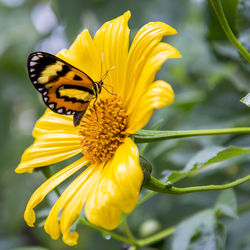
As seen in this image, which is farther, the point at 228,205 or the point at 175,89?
the point at 175,89

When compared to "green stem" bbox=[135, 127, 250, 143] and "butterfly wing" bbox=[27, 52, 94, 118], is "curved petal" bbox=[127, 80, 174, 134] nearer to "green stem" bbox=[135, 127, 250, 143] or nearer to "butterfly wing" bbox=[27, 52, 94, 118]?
"green stem" bbox=[135, 127, 250, 143]

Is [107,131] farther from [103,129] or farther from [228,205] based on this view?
[228,205]

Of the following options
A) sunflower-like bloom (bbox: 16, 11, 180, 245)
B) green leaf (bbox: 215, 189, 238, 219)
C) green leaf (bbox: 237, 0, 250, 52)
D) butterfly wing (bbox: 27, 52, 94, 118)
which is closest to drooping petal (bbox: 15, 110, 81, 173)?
sunflower-like bloom (bbox: 16, 11, 180, 245)

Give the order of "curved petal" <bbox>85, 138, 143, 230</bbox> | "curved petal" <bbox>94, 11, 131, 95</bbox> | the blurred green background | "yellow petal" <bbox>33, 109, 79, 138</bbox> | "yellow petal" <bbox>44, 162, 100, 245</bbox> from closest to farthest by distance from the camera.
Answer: "curved petal" <bbox>85, 138, 143, 230</bbox> < "yellow petal" <bbox>44, 162, 100, 245</bbox> < "curved petal" <bbox>94, 11, 131, 95</bbox> < "yellow petal" <bbox>33, 109, 79, 138</bbox> < the blurred green background

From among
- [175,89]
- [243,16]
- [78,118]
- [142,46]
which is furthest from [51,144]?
[175,89]

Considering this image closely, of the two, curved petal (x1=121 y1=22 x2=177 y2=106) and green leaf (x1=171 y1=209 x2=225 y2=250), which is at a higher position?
curved petal (x1=121 y1=22 x2=177 y2=106)

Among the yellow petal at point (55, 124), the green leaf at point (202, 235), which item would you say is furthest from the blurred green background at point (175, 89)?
the yellow petal at point (55, 124)

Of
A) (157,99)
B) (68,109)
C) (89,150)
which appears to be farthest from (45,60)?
(157,99)
